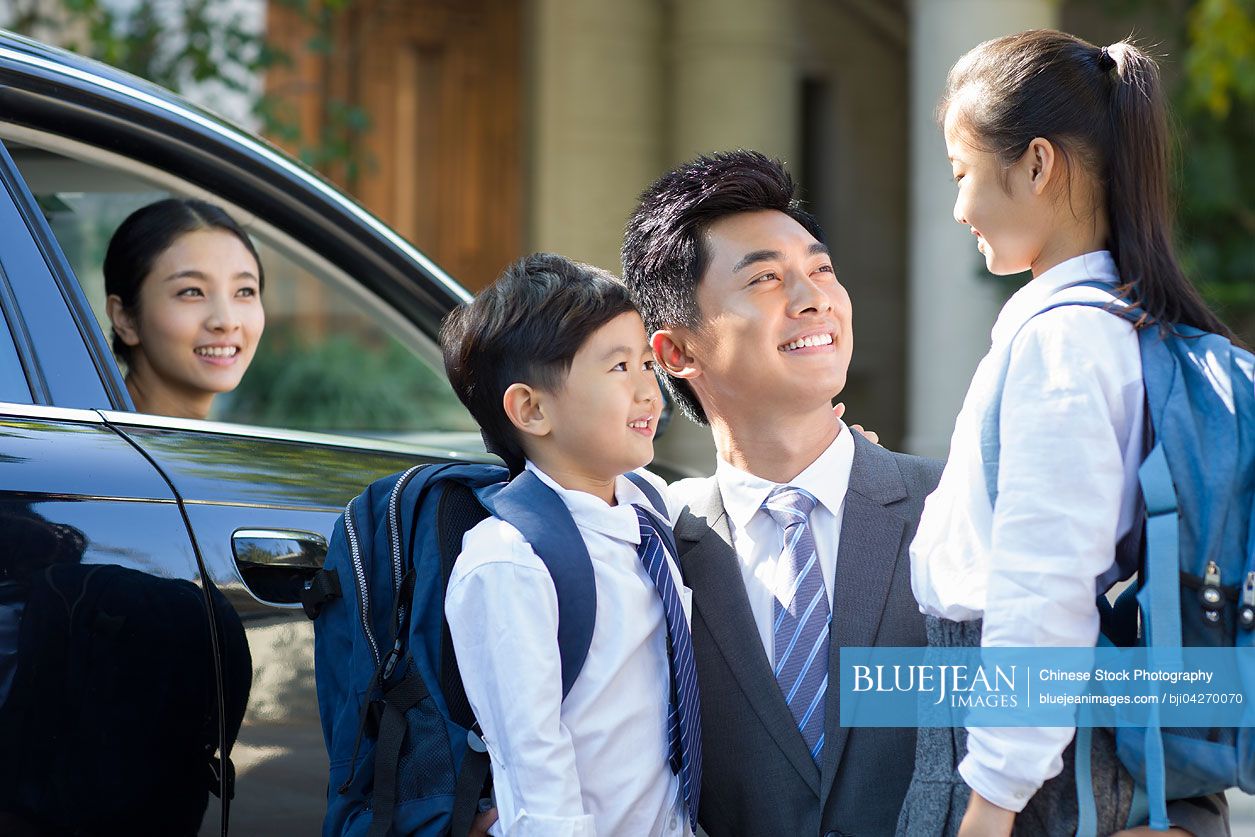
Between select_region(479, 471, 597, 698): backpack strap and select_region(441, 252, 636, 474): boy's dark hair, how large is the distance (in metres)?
0.18

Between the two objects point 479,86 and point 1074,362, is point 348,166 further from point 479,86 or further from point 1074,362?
point 1074,362

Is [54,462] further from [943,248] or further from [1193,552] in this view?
[943,248]

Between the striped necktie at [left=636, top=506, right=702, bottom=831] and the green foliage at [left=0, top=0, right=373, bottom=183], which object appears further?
the green foliage at [left=0, top=0, right=373, bottom=183]

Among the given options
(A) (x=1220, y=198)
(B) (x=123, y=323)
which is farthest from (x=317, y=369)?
(B) (x=123, y=323)

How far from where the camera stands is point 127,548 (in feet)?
5.99

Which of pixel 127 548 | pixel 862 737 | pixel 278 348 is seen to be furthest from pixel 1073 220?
pixel 278 348

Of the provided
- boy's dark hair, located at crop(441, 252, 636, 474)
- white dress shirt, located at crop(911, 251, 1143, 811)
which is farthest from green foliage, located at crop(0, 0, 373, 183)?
white dress shirt, located at crop(911, 251, 1143, 811)

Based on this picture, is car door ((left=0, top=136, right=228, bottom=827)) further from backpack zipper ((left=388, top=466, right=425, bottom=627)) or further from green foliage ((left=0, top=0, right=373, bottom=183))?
green foliage ((left=0, top=0, right=373, bottom=183))

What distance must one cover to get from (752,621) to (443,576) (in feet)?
1.45

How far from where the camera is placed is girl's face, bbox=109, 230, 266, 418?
8.77ft

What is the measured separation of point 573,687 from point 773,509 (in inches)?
16.2

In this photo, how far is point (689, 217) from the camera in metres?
2.20

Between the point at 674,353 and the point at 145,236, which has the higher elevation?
the point at 145,236

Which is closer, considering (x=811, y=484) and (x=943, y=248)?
(x=811, y=484)
